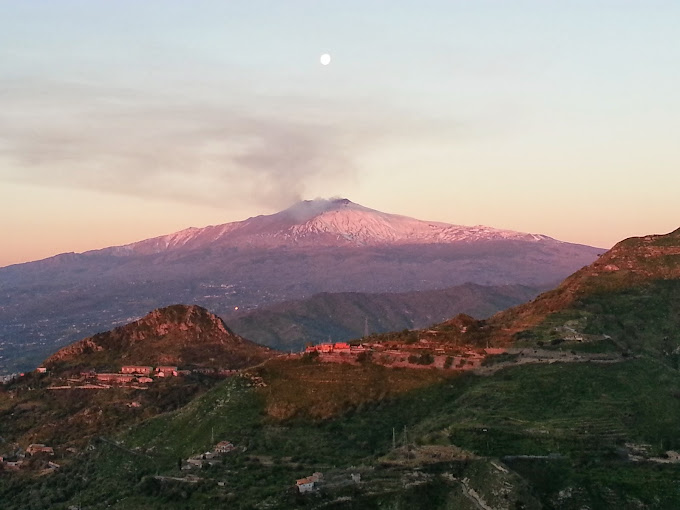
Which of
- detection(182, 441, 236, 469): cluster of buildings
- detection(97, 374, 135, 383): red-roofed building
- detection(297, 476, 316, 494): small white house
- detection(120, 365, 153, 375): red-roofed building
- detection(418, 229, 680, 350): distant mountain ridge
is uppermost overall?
detection(418, 229, 680, 350): distant mountain ridge

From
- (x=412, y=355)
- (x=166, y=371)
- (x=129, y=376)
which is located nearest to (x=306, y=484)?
(x=412, y=355)

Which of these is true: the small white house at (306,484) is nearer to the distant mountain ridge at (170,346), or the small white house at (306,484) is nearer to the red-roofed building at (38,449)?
the red-roofed building at (38,449)

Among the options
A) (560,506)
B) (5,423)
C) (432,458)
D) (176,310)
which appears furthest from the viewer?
(176,310)

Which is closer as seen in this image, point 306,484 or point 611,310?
point 306,484

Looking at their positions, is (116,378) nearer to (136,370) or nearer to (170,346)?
(136,370)

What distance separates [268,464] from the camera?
182 ft

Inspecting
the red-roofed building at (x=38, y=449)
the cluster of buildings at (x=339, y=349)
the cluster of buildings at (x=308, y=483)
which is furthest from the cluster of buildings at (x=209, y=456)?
the red-roofed building at (x=38, y=449)

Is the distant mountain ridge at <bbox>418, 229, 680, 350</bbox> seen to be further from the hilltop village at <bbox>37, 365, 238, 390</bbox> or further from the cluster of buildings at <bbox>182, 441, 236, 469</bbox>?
the hilltop village at <bbox>37, 365, 238, 390</bbox>

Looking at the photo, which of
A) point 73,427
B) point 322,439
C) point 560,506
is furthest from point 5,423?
point 560,506

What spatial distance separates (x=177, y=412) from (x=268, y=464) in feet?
69.0

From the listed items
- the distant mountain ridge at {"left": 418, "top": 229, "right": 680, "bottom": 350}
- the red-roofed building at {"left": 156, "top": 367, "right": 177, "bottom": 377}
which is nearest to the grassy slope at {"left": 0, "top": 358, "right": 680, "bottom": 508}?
the distant mountain ridge at {"left": 418, "top": 229, "right": 680, "bottom": 350}

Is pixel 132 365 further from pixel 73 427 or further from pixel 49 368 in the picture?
pixel 73 427

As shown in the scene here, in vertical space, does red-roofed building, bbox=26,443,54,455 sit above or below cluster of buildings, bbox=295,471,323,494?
below

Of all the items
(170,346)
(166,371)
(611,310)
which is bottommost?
(166,371)
